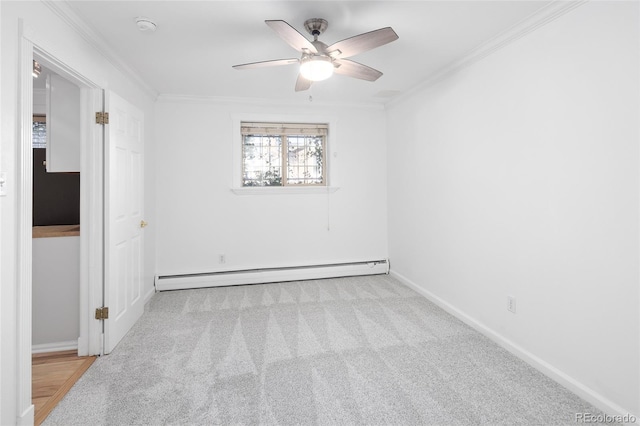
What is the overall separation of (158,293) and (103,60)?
2608mm

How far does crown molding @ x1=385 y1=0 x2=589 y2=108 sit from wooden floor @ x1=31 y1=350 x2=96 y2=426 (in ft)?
12.6

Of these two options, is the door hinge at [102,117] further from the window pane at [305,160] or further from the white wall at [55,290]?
the window pane at [305,160]

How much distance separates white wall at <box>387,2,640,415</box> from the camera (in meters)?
1.76

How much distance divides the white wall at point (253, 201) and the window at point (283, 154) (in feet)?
0.51

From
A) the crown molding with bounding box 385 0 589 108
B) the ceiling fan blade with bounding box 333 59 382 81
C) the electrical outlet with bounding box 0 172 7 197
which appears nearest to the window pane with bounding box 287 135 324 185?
the crown molding with bounding box 385 0 589 108

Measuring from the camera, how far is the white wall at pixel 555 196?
176 centimetres

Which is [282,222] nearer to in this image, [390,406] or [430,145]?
[430,145]

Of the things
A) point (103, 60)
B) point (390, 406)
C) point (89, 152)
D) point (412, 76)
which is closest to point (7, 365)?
point (89, 152)

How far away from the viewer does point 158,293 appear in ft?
13.2

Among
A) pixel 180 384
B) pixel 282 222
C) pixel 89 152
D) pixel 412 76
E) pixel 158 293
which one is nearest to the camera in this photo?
pixel 180 384

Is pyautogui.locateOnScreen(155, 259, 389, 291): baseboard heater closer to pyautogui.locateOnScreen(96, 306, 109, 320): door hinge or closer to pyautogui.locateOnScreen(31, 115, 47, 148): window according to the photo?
pyautogui.locateOnScreen(96, 306, 109, 320): door hinge

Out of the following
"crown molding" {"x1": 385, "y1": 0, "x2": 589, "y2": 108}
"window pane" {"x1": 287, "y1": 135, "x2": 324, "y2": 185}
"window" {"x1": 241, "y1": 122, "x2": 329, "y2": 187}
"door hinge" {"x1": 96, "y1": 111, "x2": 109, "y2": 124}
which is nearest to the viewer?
"crown molding" {"x1": 385, "y1": 0, "x2": 589, "y2": 108}

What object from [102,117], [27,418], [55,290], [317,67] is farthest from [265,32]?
[27,418]

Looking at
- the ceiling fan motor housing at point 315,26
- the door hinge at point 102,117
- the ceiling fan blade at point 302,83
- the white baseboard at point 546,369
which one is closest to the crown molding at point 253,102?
the ceiling fan blade at point 302,83
